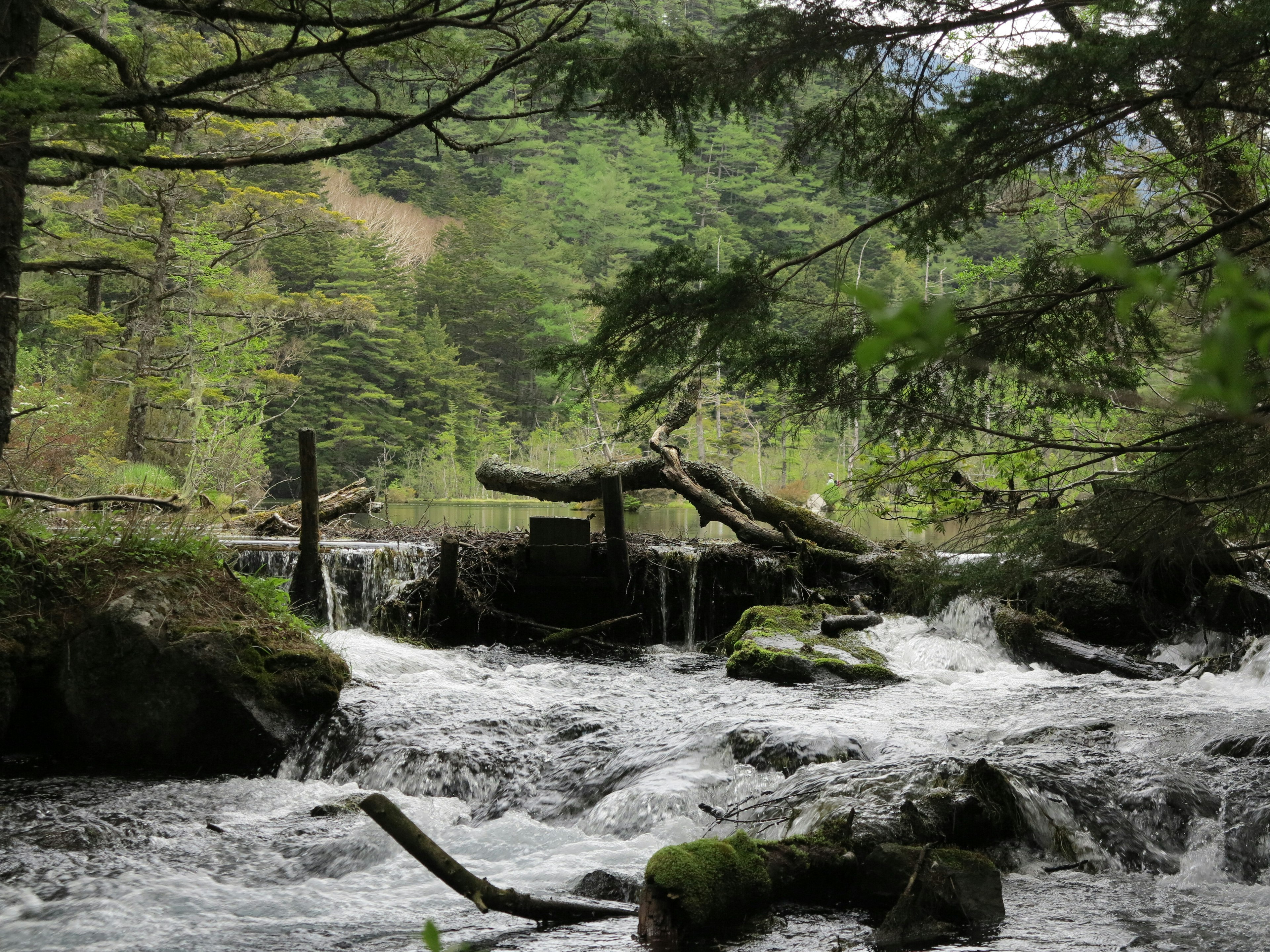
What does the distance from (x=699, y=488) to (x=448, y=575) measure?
133 inches

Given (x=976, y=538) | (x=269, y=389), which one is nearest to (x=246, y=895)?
(x=976, y=538)

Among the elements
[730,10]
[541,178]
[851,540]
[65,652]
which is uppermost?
[730,10]

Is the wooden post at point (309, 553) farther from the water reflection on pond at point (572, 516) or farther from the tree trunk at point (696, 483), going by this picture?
the water reflection on pond at point (572, 516)

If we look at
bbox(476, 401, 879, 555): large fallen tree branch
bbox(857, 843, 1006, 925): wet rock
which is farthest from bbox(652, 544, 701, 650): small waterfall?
bbox(857, 843, 1006, 925): wet rock

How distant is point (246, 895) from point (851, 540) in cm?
879

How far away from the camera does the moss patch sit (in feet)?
12.0

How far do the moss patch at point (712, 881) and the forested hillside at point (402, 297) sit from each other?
259 cm

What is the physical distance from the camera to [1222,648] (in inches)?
344

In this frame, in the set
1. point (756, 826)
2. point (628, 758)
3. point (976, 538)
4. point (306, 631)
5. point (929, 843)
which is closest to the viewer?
point (929, 843)

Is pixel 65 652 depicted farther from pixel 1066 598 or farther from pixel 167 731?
pixel 1066 598

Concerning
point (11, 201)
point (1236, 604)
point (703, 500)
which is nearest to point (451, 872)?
point (11, 201)

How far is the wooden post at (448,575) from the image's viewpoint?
33.7ft

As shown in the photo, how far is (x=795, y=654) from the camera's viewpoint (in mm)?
8195

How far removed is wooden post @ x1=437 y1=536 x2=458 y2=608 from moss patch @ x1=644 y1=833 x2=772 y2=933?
6673 millimetres
